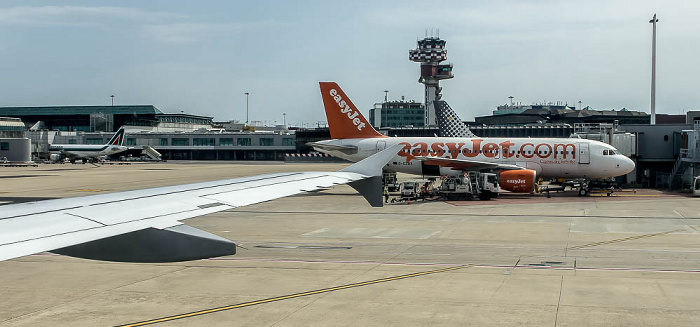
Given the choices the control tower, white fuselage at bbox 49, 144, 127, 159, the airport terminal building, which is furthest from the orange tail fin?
the control tower

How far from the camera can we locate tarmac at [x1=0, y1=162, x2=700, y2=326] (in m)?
13.1

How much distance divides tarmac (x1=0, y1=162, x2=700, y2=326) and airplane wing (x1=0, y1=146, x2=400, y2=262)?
3751 millimetres

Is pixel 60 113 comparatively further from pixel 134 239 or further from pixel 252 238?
pixel 134 239

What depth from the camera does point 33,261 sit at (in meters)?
18.8

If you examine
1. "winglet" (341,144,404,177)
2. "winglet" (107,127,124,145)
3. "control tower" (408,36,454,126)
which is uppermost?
"control tower" (408,36,454,126)

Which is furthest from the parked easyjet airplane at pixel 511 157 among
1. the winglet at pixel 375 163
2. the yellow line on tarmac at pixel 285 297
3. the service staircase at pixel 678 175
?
the winglet at pixel 375 163

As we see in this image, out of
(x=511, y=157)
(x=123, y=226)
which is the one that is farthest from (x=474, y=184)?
(x=123, y=226)

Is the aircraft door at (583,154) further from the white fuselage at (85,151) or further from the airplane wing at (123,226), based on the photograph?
the white fuselage at (85,151)

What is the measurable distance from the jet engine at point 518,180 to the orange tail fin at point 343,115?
10.7 metres

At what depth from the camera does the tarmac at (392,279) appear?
1314 centimetres

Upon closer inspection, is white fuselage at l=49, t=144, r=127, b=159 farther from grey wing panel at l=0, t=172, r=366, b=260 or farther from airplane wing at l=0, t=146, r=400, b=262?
airplane wing at l=0, t=146, r=400, b=262

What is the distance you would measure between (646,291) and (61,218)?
12.8 meters

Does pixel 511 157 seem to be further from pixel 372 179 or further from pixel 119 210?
pixel 119 210

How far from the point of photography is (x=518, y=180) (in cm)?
4216
